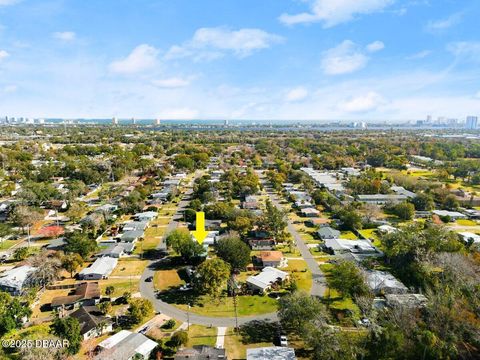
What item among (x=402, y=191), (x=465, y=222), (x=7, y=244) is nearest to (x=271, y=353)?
(x=7, y=244)

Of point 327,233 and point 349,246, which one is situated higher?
point 327,233

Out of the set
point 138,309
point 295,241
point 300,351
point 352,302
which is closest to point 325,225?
point 295,241

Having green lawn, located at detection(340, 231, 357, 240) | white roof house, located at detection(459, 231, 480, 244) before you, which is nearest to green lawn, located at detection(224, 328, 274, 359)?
green lawn, located at detection(340, 231, 357, 240)

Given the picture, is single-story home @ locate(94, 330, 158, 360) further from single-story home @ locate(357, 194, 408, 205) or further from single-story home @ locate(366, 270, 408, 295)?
single-story home @ locate(357, 194, 408, 205)

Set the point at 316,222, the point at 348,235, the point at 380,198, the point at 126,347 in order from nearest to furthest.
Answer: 1. the point at 126,347
2. the point at 348,235
3. the point at 316,222
4. the point at 380,198

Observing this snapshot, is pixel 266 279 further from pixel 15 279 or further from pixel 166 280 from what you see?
pixel 15 279

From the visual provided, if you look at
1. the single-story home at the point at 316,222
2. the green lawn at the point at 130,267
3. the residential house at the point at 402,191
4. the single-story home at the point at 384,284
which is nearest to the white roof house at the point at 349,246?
the single-story home at the point at 316,222
